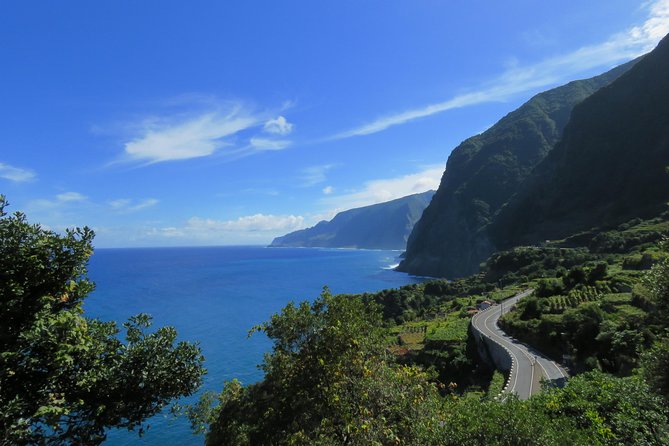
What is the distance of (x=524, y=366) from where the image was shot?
34.3 m

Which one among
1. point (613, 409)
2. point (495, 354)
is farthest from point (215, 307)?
point (613, 409)

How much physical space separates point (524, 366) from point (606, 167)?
414ft

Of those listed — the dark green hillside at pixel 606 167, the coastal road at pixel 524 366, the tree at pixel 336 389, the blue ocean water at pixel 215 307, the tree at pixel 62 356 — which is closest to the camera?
the tree at pixel 62 356

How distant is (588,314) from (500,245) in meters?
120

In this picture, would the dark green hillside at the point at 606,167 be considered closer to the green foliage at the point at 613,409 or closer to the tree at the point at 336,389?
the green foliage at the point at 613,409

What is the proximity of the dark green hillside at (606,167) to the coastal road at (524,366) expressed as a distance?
8982 cm

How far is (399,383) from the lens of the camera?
11.9 m

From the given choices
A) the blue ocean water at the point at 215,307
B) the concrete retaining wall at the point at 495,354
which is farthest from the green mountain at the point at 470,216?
the concrete retaining wall at the point at 495,354

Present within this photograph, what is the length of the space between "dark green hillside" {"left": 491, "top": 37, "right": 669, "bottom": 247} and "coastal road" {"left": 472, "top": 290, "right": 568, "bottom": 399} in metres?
89.8

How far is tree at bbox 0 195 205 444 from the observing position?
28.8 feet

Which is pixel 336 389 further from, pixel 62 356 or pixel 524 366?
pixel 524 366

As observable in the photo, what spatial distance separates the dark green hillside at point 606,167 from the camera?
113750 millimetres

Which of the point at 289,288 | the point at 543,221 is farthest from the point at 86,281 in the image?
the point at 543,221

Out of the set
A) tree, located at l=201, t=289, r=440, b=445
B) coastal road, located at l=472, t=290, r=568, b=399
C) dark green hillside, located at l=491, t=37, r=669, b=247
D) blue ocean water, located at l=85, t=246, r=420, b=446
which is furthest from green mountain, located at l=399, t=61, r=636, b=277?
tree, located at l=201, t=289, r=440, b=445
